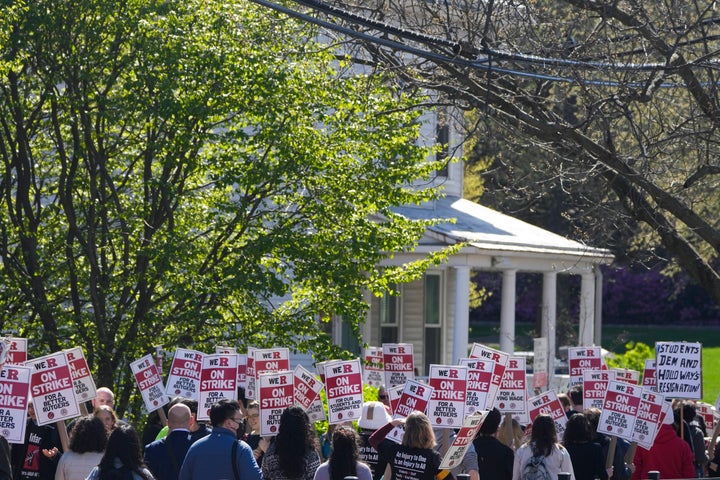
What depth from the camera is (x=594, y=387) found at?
12875mm

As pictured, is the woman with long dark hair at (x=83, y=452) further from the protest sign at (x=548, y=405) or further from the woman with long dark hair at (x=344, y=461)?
the protest sign at (x=548, y=405)

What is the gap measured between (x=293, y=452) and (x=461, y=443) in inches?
47.5

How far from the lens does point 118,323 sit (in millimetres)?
15406

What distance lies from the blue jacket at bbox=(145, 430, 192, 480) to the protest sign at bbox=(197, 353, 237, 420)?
166 cm

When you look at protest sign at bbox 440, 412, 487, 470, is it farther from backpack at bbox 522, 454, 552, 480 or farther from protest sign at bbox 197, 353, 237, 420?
protest sign at bbox 197, 353, 237, 420

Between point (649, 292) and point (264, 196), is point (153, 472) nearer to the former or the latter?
point (264, 196)

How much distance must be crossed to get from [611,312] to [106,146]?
164ft

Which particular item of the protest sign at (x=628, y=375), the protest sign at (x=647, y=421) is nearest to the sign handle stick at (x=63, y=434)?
the protest sign at (x=647, y=421)

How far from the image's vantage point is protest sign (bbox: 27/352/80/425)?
10.8 metres

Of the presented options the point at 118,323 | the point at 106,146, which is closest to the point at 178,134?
the point at 106,146

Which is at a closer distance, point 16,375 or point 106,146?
point 16,375

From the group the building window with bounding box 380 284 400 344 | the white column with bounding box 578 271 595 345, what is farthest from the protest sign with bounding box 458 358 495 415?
the white column with bounding box 578 271 595 345

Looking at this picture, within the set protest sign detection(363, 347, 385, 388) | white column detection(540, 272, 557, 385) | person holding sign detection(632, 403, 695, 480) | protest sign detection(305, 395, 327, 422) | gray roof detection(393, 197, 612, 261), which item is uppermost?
gray roof detection(393, 197, 612, 261)

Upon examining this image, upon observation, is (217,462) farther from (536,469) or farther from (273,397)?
(536,469)
